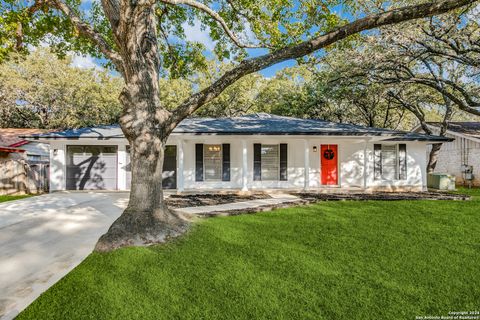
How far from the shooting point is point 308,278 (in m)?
2.98

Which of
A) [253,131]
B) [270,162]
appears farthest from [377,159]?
[253,131]

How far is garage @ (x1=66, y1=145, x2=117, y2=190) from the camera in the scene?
10969 millimetres

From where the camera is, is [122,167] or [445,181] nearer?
[122,167]

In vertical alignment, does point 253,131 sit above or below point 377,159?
above

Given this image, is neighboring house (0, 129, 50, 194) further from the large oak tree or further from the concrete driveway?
the large oak tree

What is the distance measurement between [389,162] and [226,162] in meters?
7.48

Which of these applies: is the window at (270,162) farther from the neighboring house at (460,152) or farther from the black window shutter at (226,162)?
the neighboring house at (460,152)

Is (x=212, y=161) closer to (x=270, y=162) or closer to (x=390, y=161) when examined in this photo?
(x=270, y=162)

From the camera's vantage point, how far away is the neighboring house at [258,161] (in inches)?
419

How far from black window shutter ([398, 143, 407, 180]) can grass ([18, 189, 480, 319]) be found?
686 centimetres

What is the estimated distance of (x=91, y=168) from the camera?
434 inches

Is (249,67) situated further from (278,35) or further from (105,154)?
(105,154)

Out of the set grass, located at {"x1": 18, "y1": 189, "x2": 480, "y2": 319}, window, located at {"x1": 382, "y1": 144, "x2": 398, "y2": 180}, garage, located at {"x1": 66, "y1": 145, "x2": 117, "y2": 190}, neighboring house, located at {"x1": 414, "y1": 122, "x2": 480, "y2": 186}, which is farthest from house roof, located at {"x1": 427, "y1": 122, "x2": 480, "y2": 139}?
garage, located at {"x1": 66, "y1": 145, "x2": 117, "y2": 190}

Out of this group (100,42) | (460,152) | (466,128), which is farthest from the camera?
(466,128)
